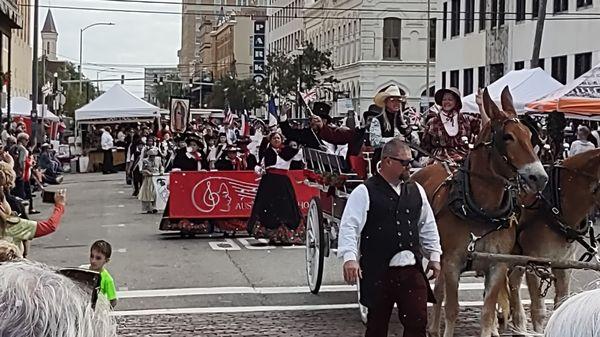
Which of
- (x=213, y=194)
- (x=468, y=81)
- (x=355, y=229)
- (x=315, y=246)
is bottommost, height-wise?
(x=315, y=246)

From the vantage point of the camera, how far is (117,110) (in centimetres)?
3972

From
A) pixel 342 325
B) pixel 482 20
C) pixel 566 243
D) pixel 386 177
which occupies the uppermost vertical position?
pixel 482 20

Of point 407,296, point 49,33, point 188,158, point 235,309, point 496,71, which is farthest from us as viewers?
point 49,33

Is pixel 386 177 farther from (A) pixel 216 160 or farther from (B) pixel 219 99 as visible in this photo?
(B) pixel 219 99

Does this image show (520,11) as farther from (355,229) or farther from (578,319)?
(578,319)

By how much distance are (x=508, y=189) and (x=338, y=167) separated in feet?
10.4

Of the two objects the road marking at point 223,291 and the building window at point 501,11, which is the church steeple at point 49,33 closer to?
the building window at point 501,11

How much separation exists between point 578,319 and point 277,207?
47.0ft

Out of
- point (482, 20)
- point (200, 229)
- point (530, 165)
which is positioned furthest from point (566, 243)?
point (482, 20)

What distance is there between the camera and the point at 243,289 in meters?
12.0

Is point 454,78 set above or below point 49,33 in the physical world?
below

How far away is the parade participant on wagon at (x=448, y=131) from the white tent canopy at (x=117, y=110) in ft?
99.9

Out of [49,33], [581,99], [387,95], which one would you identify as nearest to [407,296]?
[387,95]

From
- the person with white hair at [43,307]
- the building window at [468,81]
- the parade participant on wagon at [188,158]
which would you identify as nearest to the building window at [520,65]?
the building window at [468,81]
